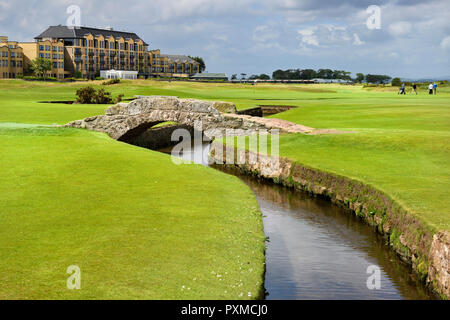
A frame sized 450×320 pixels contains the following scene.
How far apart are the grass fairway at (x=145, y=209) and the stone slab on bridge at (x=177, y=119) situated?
13.8 feet

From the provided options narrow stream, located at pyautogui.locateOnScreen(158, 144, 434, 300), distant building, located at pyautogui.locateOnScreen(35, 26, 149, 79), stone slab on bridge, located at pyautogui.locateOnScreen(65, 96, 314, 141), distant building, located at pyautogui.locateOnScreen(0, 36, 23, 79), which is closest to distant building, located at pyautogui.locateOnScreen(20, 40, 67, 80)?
distant building, located at pyautogui.locateOnScreen(35, 26, 149, 79)

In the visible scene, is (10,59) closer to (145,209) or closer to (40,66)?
→ (40,66)

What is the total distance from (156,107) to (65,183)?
54.0 ft

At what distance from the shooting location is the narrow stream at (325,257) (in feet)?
40.1

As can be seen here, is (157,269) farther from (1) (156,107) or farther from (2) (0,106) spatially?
(2) (0,106)

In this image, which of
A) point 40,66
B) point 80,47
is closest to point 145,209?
point 40,66

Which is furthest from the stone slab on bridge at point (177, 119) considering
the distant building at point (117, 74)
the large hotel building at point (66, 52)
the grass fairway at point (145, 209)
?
the large hotel building at point (66, 52)

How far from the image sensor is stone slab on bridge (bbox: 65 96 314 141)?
32.5m

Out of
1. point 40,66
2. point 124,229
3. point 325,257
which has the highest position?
point 40,66

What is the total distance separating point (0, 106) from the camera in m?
52.0

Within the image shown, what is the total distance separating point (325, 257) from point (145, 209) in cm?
538

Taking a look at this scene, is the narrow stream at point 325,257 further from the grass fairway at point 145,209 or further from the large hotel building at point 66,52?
the large hotel building at point 66,52

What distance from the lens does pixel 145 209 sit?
45.8ft
